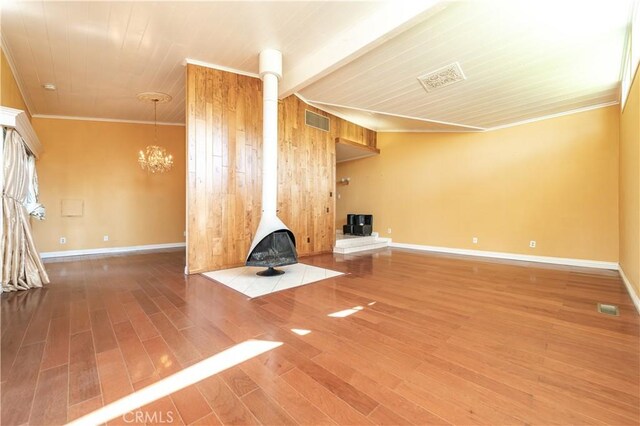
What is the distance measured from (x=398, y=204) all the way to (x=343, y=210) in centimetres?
189

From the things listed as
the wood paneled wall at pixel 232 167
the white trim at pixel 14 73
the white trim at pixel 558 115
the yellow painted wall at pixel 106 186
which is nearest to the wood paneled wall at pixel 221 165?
the wood paneled wall at pixel 232 167

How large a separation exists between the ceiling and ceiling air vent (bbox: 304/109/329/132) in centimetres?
64

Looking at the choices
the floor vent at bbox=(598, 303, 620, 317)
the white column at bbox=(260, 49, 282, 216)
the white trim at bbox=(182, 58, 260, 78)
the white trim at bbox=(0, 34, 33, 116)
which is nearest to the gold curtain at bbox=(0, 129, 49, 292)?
the white trim at bbox=(0, 34, 33, 116)

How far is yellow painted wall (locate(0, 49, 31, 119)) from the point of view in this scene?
10.9 ft

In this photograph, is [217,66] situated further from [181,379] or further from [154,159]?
[181,379]

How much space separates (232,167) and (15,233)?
107 inches

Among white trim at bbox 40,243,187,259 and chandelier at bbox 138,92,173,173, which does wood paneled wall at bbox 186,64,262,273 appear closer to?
chandelier at bbox 138,92,173,173

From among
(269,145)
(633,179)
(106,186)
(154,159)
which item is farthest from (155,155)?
(633,179)

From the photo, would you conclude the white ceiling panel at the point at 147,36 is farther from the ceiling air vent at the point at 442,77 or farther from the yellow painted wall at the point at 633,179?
the yellow painted wall at the point at 633,179

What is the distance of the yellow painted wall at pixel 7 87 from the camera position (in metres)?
3.33

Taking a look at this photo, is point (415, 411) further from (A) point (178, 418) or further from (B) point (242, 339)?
(B) point (242, 339)

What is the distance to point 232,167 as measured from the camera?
4332mm

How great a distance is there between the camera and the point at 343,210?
8422 mm

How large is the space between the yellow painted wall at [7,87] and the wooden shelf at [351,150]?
5.17 m
